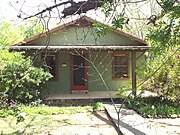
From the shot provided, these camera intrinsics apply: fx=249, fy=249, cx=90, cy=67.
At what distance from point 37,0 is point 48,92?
1089cm

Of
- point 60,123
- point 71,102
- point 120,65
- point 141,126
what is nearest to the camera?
point 141,126

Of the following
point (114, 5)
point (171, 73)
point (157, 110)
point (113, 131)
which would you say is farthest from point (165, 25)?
point (171, 73)

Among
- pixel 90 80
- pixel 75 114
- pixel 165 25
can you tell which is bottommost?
pixel 75 114

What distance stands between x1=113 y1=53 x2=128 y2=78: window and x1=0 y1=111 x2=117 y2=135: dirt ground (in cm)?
572

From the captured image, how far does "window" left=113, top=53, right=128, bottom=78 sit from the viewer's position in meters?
15.1

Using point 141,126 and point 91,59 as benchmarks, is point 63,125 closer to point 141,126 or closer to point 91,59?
point 141,126

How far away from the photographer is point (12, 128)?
7.65m

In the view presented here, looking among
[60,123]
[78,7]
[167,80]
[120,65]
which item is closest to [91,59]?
[120,65]

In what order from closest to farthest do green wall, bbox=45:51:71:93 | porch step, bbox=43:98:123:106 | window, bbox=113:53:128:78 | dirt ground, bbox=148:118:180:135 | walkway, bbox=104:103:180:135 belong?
walkway, bbox=104:103:180:135
dirt ground, bbox=148:118:180:135
porch step, bbox=43:98:123:106
green wall, bbox=45:51:71:93
window, bbox=113:53:128:78

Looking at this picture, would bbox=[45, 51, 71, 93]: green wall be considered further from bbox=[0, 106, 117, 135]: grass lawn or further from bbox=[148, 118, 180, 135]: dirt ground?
bbox=[148, 118, 180, 135]: dirt ground

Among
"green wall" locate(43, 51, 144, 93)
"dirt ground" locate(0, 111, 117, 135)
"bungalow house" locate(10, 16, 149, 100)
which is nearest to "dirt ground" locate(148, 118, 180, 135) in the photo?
"dirt ground" locate(0, 111, 117, 135)

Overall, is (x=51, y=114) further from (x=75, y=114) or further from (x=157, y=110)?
(x=157, y=110)

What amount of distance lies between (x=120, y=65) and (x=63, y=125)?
7.81m

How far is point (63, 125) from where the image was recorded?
8.05 meters
